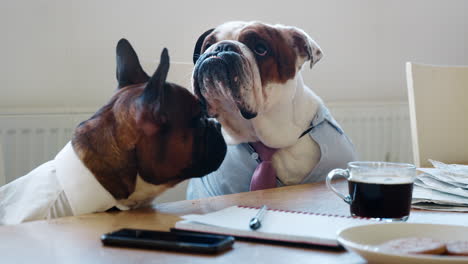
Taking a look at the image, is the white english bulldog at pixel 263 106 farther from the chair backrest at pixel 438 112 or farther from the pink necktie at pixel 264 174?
the chair backrest at pixel 438 112

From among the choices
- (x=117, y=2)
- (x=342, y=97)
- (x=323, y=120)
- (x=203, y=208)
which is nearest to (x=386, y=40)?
(x=342, y=97)

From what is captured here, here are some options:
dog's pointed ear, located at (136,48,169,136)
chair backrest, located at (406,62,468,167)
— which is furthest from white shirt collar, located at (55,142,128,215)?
chair backrest, located at (406,62,468,167)

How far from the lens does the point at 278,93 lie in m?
1.26

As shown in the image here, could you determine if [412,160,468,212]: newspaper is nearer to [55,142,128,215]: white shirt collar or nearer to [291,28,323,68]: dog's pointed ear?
[291,28,323,68]: dog's pointed ear

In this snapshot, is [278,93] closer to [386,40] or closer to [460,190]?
[460,190]

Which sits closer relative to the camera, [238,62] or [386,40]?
[238,62]

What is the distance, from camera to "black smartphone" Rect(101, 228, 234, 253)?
70cm

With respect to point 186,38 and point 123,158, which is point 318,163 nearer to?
point 123,158

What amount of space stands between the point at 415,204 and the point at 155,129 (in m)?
0.46

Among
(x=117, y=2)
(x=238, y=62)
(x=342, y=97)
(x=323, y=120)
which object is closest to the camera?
(x=238, y=62)

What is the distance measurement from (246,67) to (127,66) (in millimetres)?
254

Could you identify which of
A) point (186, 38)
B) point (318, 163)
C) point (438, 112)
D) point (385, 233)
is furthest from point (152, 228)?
point (186, 38)

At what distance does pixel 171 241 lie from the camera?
72 cm

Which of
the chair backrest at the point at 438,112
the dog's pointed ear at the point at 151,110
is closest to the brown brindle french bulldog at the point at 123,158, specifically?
the dog's pointed ear at the point at 151,110
